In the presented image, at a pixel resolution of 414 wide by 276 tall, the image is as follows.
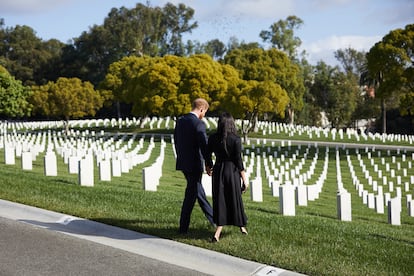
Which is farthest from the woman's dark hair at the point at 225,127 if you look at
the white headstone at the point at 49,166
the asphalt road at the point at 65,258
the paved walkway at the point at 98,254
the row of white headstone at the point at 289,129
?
the row of white headstone at the point at 289,129

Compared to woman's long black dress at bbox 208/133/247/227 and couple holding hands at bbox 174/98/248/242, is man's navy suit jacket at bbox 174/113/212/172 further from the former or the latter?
woman's long black dress at bbox 208/133/247/227

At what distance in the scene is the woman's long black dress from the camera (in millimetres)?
7945

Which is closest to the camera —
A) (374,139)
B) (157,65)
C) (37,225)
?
(37,225)

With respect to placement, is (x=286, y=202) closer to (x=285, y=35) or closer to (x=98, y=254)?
(x=98, y=254)

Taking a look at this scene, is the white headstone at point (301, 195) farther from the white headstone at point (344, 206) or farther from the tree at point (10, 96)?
the tree at point (10, 96)

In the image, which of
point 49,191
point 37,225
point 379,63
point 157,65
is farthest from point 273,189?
point 157,65

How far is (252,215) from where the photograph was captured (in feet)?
33.4

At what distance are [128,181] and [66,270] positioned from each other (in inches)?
408

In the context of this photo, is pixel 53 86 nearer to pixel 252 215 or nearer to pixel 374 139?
pixel 374 139

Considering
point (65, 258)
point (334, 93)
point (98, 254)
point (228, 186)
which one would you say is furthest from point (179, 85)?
point (65, 258)

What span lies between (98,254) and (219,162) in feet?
6.32

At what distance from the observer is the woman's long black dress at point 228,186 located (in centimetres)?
795

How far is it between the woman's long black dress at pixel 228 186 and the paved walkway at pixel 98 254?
558mm

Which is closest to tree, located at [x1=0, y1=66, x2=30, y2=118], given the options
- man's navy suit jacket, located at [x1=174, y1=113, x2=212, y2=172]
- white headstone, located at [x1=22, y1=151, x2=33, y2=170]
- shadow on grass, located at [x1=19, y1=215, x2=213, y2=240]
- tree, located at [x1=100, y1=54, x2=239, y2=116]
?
tree, located at [x1=100, y1=54, x2=239, y2=116]
